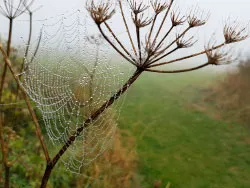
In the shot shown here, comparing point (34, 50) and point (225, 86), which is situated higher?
point (34, 50)

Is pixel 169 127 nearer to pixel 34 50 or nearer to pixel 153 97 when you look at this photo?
pixel 153 97

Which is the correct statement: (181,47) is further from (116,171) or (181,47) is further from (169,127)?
(169,127)

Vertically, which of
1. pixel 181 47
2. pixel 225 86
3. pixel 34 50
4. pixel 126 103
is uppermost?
pixel 181 47

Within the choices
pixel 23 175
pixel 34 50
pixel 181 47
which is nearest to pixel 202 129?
pixel 23 175

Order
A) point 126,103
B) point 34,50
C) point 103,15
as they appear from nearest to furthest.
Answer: point 103,15
point 34,50
point 126,103

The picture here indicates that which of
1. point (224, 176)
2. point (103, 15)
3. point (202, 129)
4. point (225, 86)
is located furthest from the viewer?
point (225, 86)

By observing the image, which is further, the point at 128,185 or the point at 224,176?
the point at 224,176

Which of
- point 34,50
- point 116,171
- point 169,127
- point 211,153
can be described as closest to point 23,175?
point 116,171
